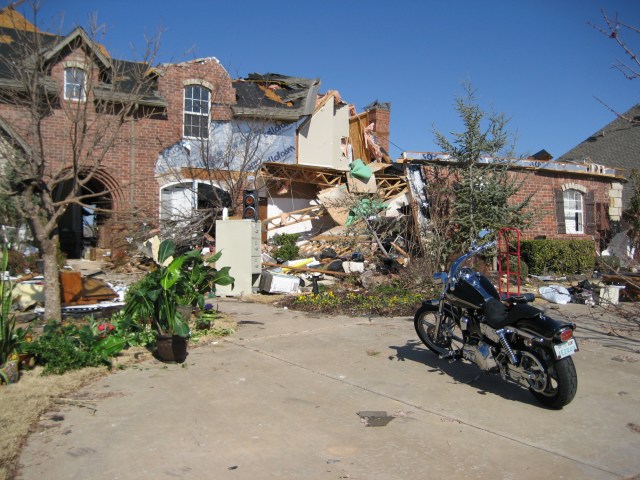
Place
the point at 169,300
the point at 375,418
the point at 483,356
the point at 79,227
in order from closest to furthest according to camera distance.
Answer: the point at 375,418, the point at 483,356, the point at 169,300, the point at 79,227

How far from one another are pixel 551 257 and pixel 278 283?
8.84m

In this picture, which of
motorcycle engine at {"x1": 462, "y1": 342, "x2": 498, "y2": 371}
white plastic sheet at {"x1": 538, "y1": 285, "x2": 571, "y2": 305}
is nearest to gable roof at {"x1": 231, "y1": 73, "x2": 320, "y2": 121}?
white plastic sheet at {"x1": 538, "y1": 285, "x2": 571, "y2": 305}

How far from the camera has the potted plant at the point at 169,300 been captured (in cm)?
635

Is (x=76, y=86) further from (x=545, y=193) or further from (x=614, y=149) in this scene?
(x=614, y=149)

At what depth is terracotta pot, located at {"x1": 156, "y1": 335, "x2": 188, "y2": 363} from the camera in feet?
20.7

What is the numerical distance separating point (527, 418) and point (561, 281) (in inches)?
435

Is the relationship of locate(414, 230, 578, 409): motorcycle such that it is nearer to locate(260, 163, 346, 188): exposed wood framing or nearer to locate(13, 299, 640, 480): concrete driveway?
locate(13, 299, 640, 480): concrete driveway

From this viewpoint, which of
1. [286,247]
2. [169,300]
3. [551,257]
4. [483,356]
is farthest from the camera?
[286,247]

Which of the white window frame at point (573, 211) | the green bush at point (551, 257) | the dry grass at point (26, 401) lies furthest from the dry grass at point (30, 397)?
the white window frame at point (573, 211)

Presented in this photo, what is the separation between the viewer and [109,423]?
4.56 meters

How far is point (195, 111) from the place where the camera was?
1939 centimetres

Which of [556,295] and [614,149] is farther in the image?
[614,149]

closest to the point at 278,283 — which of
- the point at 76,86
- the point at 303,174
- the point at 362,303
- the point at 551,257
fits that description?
the point at 362,303

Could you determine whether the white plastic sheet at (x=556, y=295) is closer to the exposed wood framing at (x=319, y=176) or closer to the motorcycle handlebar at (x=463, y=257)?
the motorcycle handlebar at (x=463, y=257)
